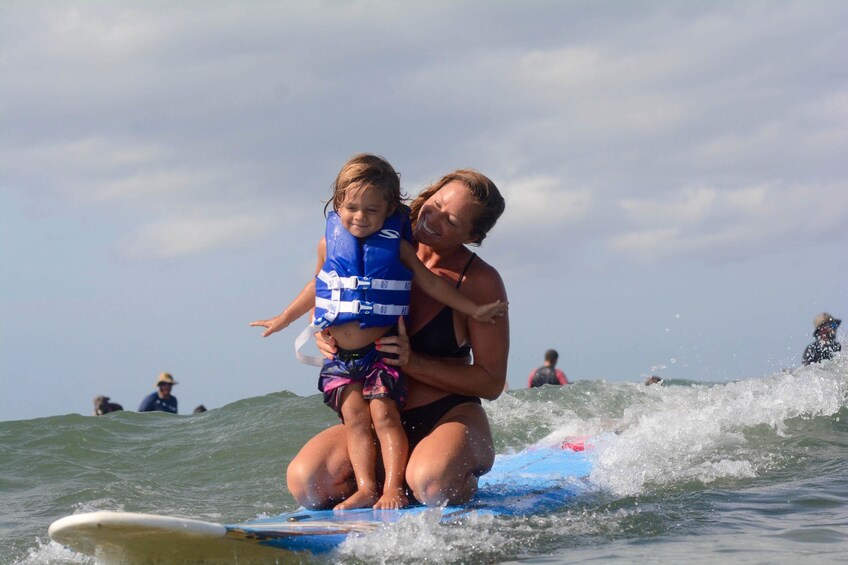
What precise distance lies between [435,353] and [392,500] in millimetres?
686

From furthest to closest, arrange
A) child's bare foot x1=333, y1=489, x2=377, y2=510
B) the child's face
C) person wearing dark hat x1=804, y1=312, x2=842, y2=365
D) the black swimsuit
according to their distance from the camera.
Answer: person wearing dark hat x1=804, y1=312, x2=842, y2=365 < the black swimsuit < child's bare foot x1=333, y1=489, x2=377, y2=510 < the child's face

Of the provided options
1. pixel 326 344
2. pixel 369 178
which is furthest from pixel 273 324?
pixel 369 178

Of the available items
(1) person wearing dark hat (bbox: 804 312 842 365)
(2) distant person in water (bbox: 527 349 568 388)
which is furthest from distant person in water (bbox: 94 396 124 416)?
(1) person wearing dark hat (bbox: 804 312 842 365)

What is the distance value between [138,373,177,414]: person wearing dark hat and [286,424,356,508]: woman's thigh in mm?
10419

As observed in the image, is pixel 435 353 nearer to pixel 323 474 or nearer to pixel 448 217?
pixel 448 217

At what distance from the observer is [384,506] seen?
175 inches

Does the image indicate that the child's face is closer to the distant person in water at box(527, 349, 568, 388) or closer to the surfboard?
the surfboard

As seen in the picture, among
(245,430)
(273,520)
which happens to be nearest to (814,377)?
(245,430)

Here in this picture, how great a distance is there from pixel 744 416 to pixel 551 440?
2.00m

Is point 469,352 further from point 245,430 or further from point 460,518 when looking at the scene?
point 245,430

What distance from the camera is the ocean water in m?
4.41

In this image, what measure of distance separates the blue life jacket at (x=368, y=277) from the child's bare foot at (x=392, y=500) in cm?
74

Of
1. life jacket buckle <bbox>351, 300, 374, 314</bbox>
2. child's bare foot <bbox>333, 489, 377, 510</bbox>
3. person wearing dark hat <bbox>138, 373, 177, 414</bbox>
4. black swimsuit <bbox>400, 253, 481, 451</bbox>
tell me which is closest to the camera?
life jacket buckle <bbox>351, 300, 374, 314</bbox>

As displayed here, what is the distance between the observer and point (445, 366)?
4.59m
